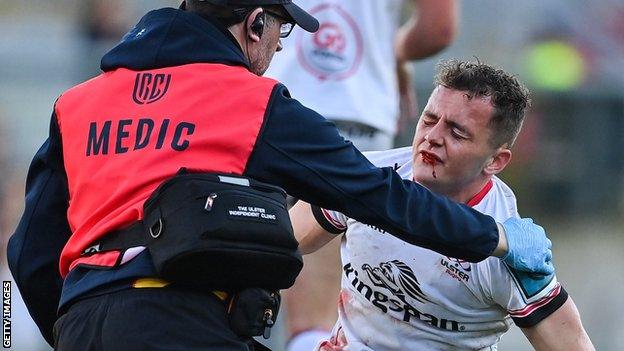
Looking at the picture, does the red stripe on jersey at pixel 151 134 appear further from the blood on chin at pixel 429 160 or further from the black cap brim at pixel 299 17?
the blood on chin at pixel 429 160

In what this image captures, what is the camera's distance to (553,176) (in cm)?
1117

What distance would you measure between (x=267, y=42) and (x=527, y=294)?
1.08m

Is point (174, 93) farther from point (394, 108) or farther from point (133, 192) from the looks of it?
point (394, 108)

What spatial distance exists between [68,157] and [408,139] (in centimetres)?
599

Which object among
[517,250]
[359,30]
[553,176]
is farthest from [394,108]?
[553,176]

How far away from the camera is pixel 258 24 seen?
392 cm

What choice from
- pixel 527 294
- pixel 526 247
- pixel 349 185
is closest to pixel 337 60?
pixel 527 294

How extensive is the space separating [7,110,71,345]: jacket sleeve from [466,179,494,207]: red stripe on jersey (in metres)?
1.30

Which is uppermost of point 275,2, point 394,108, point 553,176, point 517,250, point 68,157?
point 275,2

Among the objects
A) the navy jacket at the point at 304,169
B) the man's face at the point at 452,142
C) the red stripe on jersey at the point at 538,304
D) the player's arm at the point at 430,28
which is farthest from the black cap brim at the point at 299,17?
the player's arm at the point at 430,28

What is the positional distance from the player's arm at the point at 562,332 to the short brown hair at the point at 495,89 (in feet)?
2.25

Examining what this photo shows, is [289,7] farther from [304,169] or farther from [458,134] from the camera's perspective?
[458,134]

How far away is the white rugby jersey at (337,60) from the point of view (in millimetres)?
5809

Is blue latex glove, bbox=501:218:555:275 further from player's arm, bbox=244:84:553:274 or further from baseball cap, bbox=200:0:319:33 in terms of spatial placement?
baseball cap, bbox=200:0:319:33
